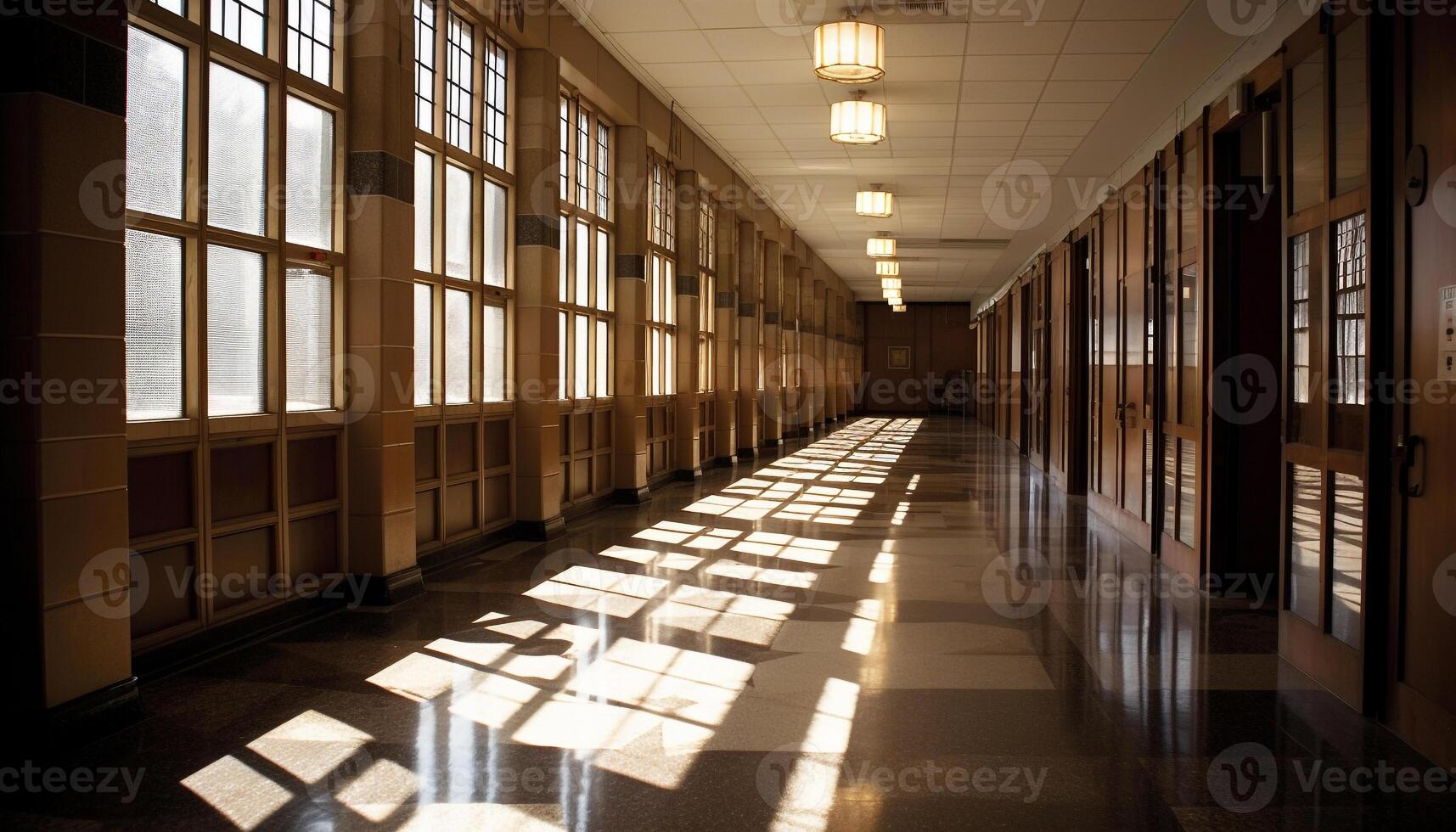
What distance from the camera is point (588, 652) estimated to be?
4.48 meters

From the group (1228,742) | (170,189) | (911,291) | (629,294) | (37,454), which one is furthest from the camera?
(911,291)

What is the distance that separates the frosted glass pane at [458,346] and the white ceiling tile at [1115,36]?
15.1ft

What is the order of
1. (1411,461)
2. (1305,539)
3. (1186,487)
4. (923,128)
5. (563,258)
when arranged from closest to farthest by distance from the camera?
(1411,461) < (1305,539) < (1186,487) < (563,258) < (923,128)

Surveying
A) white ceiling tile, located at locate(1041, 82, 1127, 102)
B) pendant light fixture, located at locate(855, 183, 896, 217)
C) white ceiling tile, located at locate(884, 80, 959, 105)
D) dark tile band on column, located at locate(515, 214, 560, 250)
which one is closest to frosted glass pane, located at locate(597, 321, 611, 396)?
dark tile band on column, located at locate(515, 214, 560, 250)

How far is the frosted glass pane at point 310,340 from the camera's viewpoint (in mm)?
4973

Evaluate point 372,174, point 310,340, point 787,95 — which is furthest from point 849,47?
point 310,340

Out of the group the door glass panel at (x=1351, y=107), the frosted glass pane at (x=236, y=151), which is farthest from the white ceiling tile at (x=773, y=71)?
the door glass panel at (x=1351, y=107)

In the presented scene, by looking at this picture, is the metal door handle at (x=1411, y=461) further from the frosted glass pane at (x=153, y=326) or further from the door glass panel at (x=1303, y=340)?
the frosted glass pane at (x=153, y=326)

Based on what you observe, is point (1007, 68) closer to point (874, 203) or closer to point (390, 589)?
point (874, 203)

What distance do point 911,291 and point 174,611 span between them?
27.2 m

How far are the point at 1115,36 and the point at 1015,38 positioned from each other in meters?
0.68

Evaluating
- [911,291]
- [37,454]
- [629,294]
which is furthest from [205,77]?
[911,291]

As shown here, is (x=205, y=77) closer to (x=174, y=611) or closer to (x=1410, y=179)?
(x=174, y=611)

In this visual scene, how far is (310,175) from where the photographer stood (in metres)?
5.10
